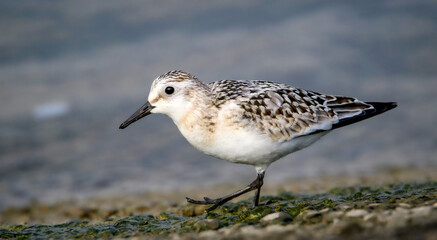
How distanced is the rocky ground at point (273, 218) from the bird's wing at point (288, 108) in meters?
0.72

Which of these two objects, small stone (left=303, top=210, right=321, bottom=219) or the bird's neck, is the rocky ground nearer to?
small stone (left=303, top=210, right=321, bottom=219)

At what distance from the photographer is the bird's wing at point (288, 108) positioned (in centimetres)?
548

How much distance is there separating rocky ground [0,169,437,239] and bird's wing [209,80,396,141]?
2.36 ft

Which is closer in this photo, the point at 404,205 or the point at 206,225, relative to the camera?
the point at 404,205

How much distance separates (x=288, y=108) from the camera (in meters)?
5.67

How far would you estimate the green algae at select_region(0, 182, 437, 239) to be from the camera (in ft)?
14.6

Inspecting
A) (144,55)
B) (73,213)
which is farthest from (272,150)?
(144,55)

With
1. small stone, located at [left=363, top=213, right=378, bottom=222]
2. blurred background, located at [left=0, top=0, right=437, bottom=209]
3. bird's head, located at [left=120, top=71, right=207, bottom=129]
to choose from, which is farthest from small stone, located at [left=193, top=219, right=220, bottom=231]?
blurred background, located at [left=0, top=0, right=437, bottom=209]

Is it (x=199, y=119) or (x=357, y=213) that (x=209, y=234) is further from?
(x=199, y=119)

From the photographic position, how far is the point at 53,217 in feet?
23.3

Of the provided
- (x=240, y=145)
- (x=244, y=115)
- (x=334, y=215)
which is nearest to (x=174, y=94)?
(x=244, y=115)

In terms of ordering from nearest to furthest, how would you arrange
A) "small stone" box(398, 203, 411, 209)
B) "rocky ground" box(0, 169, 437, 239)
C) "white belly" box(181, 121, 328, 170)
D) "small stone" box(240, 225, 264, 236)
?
"rocky ground" box(0, 169, 437, 239) → "small stone" box(240, 225, 264, 236) → "small stone" box(398, 203, 411, 209) → "white belly" box(181, 121, 328, 170)

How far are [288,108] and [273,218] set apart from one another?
1631 mm

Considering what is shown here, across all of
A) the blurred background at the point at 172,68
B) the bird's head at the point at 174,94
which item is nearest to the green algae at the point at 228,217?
the bird's head at the point at 174,94
